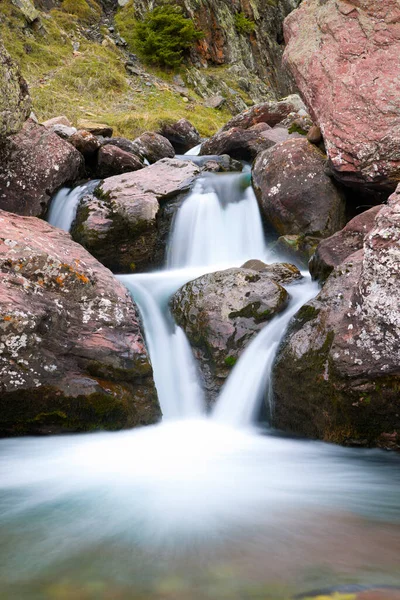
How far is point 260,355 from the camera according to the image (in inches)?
201

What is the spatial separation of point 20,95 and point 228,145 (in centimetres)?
628

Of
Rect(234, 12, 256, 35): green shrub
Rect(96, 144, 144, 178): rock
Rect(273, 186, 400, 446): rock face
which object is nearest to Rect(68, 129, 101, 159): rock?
Rect(96, 144, 144, 178): rock

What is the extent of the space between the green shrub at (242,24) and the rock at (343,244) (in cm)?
3166

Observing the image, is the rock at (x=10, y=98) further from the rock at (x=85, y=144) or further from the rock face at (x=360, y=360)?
the rock face at (x=360, y=360)

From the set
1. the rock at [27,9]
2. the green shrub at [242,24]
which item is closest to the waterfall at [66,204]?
the rock at [27,9]

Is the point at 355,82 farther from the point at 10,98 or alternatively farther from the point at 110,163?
the point at 10,98

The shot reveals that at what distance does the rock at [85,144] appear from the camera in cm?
1042

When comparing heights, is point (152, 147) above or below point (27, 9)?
below

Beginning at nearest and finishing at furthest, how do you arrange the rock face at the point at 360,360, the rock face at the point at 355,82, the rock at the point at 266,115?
the rock face at the point at 360,360 → the rock face at the point at 355,82 → the rock at the point at 266,115

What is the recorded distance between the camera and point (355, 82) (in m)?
7.39

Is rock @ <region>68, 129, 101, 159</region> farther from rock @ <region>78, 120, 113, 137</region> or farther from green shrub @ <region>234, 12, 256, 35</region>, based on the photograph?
green shrub @ <region>234, 12, 256, 35</region>

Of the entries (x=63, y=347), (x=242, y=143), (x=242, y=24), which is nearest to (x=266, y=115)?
(x=242, y=143)

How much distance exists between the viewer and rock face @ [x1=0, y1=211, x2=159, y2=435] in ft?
13.6

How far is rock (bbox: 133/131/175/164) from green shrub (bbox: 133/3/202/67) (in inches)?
593
